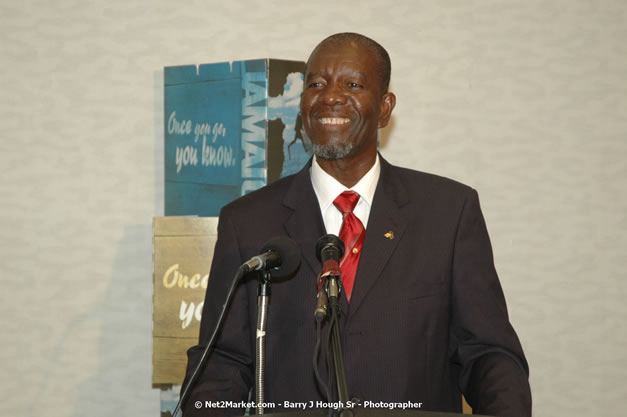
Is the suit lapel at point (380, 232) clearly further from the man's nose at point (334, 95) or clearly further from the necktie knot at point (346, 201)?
the man's nose at point (334, 95)

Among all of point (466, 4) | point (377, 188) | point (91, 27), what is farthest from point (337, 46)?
point (91, 27)

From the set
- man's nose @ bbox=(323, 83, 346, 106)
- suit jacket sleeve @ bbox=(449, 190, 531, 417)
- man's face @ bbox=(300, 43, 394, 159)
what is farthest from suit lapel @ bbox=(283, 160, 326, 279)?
suit jacket sleeve @ bbox=(449, 190, 531, 417)

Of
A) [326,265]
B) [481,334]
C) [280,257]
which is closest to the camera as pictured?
[326,265]

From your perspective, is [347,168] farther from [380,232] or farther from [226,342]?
[226,342]

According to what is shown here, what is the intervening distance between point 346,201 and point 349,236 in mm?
113

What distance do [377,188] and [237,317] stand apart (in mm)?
522

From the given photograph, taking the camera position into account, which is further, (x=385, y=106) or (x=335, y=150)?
(x=385, y=106)

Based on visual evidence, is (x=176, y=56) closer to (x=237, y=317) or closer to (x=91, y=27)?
(x=91, y=27)

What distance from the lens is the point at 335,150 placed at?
6.18 feet

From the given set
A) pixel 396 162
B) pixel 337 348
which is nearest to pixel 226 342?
pixel 337 348

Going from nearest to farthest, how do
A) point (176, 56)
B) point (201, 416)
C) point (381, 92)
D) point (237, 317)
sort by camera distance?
point (201, 416) → point (237, 317) → point (381, 92) → point (176, 56)

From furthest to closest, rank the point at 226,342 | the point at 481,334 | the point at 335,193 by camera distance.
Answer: the point at 335,193 → the point at 226,342 → the point at 481,334

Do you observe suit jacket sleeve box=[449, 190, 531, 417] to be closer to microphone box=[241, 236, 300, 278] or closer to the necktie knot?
the necktie knot

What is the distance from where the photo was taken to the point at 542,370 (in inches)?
115
